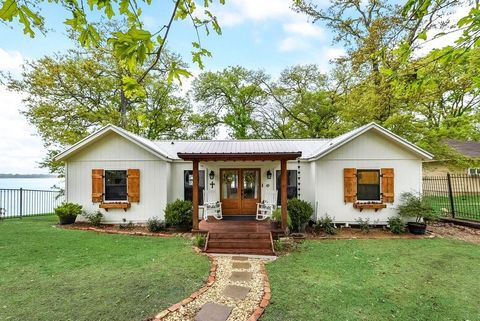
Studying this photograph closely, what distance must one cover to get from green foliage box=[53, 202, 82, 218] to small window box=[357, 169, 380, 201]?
1141cm

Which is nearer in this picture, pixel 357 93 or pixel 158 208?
pixel 158 208

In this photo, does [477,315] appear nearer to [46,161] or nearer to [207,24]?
[207,24]

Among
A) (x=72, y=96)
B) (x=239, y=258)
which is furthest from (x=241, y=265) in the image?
(x=72, y=96)

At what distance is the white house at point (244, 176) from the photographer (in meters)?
9.74

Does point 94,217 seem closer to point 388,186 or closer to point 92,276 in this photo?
point 92,276

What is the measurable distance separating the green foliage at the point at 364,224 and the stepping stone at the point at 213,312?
739cm

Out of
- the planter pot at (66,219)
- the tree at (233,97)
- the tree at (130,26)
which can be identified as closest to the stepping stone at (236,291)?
the tree at (130,26)

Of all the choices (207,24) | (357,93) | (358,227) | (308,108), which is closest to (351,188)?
(358,227)

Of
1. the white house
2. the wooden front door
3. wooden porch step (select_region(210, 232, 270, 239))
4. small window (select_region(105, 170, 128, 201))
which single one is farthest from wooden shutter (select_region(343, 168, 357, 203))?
small window (select_region(105, 170, 128, 201))

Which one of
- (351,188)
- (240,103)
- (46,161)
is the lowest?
(351,188)

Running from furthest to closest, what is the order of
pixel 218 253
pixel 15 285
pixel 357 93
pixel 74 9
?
1. pixel 357 93
2. pixel 218 253
3. pixel 15 285
4. pixel 74 9

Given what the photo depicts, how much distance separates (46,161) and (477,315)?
19.7 metres

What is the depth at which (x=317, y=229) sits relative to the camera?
373 inches

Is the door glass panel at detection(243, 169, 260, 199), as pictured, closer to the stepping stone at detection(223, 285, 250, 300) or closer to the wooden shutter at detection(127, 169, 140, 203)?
the wooden shutter at detection(127, 169, 140, 203)
